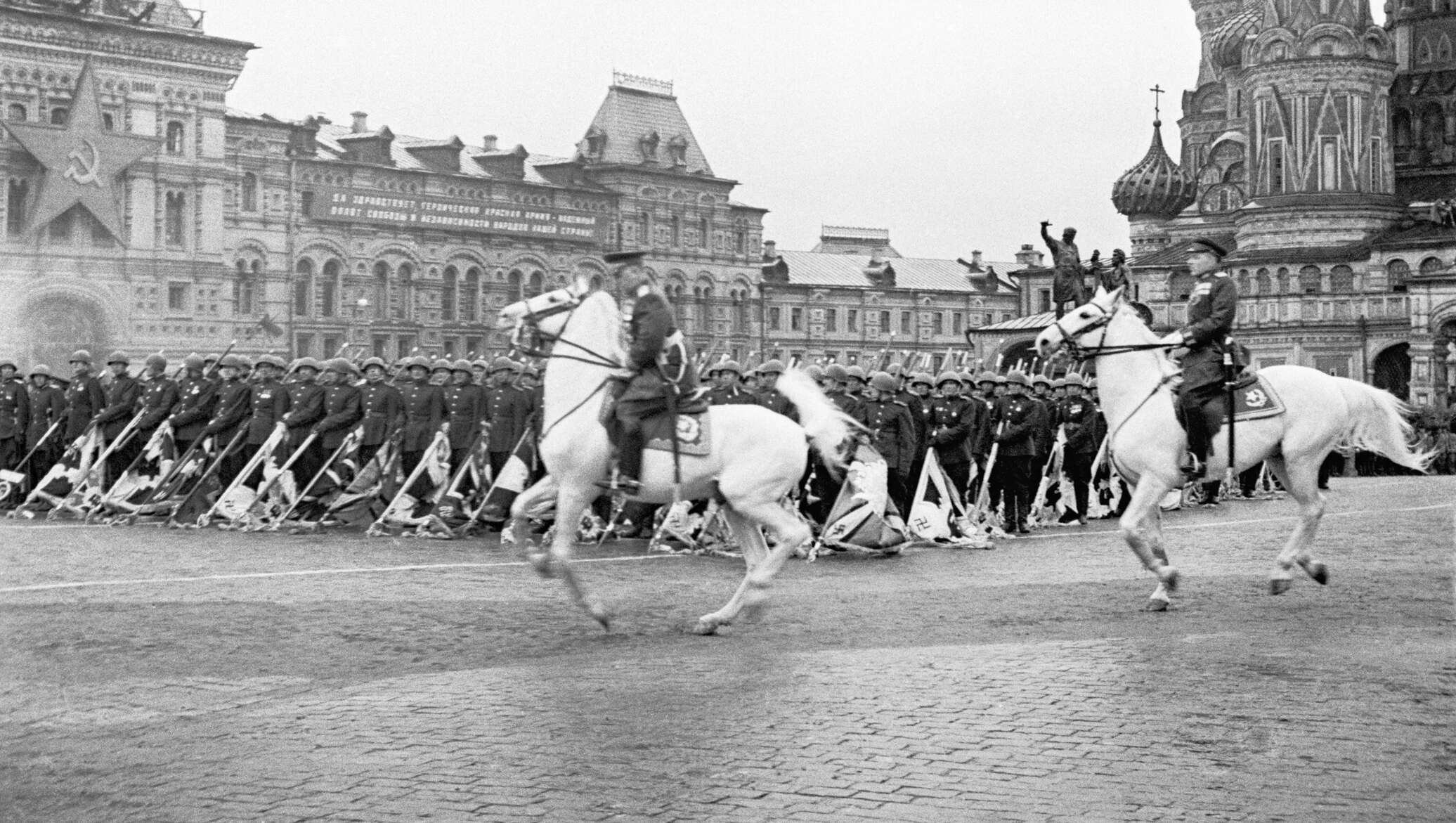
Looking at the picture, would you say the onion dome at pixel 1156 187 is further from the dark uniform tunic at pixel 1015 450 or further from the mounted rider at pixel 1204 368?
the mounted rider at pixel 1204 368

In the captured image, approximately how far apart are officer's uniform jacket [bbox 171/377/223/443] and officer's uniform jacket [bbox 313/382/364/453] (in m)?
1.81

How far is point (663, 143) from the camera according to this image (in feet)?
289

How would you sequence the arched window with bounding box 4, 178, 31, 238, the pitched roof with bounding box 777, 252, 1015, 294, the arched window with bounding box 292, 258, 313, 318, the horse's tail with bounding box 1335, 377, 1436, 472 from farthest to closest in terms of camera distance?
the pitched roof with bounding box 777, 252, 1015, 294
the arched window with bounding box 292, 258, 313, 318
the arched window with bounding box 4, 178, 31, 238
the horse's tail with bounding box 1335, 377, 1436, 472

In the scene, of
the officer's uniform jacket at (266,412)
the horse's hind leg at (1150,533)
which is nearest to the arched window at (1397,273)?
the officer's uniform jacket at (266,412)

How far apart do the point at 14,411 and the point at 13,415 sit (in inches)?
2.6

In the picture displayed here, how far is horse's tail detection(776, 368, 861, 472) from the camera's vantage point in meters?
12.7

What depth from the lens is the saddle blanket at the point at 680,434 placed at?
40.0 ft

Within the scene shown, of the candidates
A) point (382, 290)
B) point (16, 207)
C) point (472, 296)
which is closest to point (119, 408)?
point (16, 207)

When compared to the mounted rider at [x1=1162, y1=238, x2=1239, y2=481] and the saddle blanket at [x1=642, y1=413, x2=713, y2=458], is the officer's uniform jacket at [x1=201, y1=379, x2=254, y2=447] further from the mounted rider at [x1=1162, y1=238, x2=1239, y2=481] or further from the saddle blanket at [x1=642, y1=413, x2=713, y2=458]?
the mounted rider at [x1=1162, y1=238, x2=1239, y2=481]

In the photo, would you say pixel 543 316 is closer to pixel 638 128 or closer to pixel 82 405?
pixel 82 405

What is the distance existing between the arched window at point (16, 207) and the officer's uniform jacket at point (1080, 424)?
45.1m

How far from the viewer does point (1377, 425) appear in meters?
15.0

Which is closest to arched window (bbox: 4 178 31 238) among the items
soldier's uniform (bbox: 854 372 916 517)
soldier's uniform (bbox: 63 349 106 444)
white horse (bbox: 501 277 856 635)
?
soldier's uniform (bbox: 63 349 106 444)

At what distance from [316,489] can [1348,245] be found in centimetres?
5670
